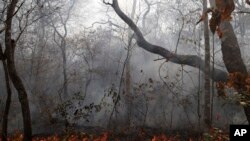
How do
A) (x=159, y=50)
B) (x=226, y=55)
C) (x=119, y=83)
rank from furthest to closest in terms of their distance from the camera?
(x=119, y=83), (x=159, y=50), (x=226, y=55)

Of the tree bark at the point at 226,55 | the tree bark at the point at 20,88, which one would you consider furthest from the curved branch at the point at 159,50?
the tree bark at the point at 20,88

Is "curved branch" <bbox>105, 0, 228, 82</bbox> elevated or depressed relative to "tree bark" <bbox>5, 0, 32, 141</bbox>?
elevated

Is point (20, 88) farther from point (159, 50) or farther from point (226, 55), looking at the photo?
point (226, 55)

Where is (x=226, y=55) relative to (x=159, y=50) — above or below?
below

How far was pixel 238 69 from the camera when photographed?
8.55m

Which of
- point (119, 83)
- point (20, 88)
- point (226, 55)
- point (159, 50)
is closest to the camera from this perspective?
point (20, 88)

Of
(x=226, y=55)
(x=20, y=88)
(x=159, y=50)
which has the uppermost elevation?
(x=159, y=50)

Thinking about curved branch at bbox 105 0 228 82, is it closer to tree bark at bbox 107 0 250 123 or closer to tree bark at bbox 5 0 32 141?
tree bark at bbox 107 0 250 123

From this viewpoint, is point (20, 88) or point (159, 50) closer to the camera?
point (20, 88)

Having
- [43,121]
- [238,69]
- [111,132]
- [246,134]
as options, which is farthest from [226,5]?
[43,121]

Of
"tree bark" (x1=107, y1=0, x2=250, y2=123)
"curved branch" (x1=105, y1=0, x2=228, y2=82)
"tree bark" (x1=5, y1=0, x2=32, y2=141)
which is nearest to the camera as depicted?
"tree bark" (x1=5, y1=0, x2=32, y2=141)

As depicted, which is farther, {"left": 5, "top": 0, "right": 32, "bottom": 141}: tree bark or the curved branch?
the curved branch

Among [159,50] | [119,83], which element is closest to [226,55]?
[159,50]

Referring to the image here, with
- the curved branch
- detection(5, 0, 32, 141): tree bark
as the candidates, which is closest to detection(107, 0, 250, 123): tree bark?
the curved branch
